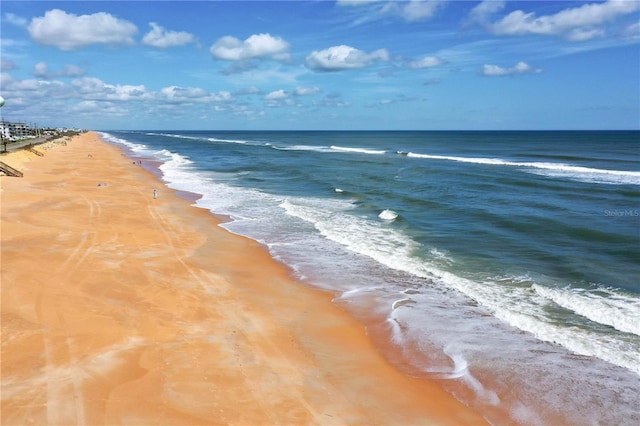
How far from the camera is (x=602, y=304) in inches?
511

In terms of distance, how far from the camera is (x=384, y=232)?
71.5 feet

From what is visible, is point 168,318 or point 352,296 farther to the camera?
point 352,296

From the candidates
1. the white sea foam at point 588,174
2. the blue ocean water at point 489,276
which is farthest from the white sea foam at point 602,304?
the white sea foam at point 588,174

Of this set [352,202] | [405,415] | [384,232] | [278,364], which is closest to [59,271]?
[278,364]

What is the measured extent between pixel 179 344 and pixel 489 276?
10.3m

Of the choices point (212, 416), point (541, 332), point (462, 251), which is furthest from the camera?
point (462, 251)

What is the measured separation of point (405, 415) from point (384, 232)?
13.9 m

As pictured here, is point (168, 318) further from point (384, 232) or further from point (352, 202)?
point (352, 202)

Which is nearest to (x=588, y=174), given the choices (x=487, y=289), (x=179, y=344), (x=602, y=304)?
(x=602, y=304)

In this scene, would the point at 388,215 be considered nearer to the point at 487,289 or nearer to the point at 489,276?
the point at 489,276

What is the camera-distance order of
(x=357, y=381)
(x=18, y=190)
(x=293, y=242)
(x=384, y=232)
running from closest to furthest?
(x=357, y=381) → (x=293, y=242) → (x=384, y=232) → (x=18, y=190)

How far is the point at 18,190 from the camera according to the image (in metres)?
29.4

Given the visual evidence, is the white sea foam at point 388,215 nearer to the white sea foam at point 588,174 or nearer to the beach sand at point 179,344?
the beach sand at point 179,344

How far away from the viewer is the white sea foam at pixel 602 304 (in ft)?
39.1
